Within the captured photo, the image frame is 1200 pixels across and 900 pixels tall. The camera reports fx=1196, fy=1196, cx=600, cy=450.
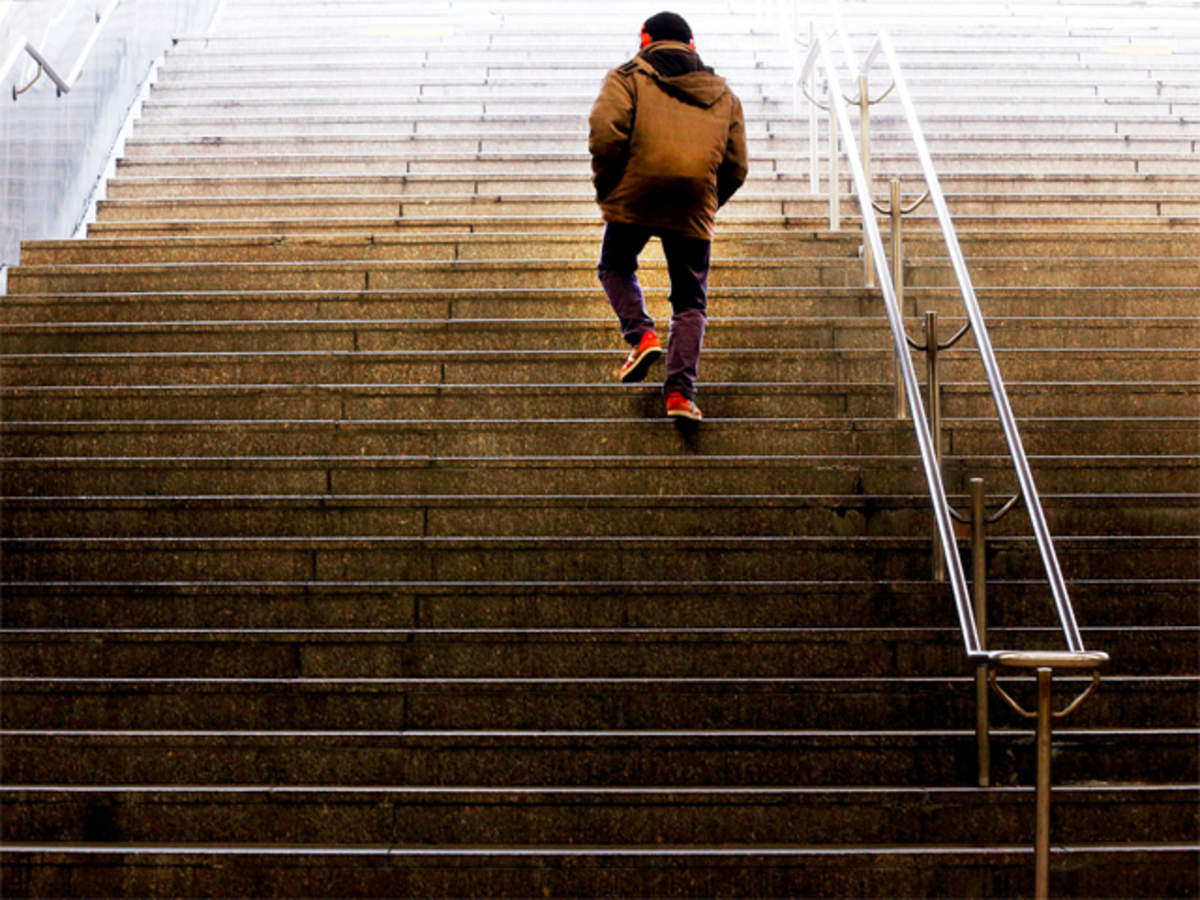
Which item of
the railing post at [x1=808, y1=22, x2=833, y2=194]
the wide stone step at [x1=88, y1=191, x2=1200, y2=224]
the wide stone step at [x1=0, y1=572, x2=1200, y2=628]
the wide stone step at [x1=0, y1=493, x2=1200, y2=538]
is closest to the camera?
the wide stone step at [x1=0, y1=572, x2=1200, y2=628]

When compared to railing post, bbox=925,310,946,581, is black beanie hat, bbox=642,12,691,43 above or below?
above

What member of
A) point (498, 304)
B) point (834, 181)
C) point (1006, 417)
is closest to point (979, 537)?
point (1006, 417)

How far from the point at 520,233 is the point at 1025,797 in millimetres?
3334

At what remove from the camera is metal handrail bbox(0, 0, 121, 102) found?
5504mm

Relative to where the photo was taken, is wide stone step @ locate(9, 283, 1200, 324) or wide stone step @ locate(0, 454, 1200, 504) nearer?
wide stone step @ locate(0, 454, 1200, 504)

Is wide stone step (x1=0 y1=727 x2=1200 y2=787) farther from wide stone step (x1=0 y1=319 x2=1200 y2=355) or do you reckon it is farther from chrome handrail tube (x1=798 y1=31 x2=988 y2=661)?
wide stone step (x1=0 y1=319 x2=1200 y2=355)

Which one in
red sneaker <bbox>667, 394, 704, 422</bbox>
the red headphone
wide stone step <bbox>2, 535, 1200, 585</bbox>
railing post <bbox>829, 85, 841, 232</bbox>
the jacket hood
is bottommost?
wide stone step <bbox>2, 535, 1200, 585</bbox>

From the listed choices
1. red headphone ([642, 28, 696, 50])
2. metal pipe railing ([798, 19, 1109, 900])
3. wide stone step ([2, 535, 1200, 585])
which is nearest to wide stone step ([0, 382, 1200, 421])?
metal pipe railing ([798, 19, 1109, 900])

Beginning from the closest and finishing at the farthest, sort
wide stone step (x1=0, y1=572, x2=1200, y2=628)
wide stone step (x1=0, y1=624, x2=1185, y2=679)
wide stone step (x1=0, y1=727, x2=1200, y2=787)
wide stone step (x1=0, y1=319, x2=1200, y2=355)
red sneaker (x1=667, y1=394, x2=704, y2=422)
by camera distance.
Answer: wide stone step (x1=0, y1=727, x2=1200, y2=787) < wide stone step (x1=0, y1=624, x2=1185, y2=679) < wide stone step (x1=0, y1=572, x2=1200, y2=628) < red sneaker (x1=667, y1=394, x2=704, y2=422) < wide stone step (x1=0, y1=319, x2=1200, y2=355)

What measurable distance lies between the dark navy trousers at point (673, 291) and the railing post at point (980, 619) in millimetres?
1205

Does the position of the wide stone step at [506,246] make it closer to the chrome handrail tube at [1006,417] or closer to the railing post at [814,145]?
the chrome handrail tube at [1006,417]

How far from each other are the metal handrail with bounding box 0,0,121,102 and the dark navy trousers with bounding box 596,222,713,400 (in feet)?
10.0

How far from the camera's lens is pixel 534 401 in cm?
421

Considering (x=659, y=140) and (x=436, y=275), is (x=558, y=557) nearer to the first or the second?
(x=659, y=140)
